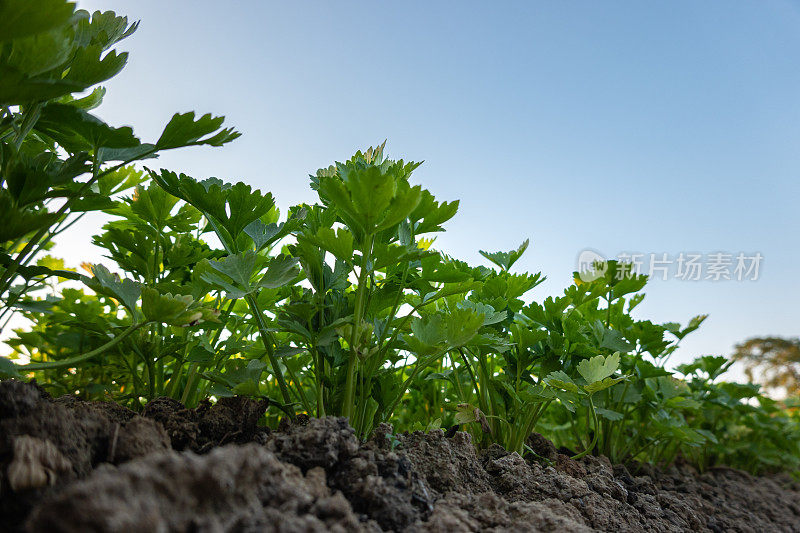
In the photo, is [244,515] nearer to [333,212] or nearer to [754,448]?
[333,212]

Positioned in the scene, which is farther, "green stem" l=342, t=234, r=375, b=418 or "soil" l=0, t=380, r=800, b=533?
→ "green stem" l=342, t=234, r=375, b=418

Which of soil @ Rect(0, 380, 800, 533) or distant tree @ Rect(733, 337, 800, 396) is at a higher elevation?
distant tree @ Rect(733, 337, 800, 396)

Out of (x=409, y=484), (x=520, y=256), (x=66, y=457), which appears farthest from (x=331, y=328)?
(x=520, y=256)

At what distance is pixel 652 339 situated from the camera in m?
1.49

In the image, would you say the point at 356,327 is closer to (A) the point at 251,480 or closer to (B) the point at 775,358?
(A) the point at 251,480

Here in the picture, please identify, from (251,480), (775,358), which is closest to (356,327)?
(251,480)

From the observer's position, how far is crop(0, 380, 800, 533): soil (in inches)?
15.8

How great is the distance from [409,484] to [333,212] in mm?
491

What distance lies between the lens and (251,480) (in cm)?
46

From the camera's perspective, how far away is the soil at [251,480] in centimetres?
40

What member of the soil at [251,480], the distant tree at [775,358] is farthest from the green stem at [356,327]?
the distant tree at [775,358]

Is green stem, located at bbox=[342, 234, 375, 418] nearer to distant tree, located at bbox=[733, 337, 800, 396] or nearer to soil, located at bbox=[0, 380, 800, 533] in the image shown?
soil, located at bbox=[0, 380, 800, 533]

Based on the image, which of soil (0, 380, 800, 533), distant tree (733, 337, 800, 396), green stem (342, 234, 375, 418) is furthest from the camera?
distant tree (733, 337, 800, 396)

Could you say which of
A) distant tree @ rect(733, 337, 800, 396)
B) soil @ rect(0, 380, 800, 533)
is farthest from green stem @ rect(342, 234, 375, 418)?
distant tree @ rect(733, 337, 800, 396)
